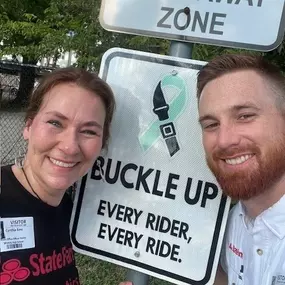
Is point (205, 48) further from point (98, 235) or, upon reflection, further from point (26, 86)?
point (26, 86)

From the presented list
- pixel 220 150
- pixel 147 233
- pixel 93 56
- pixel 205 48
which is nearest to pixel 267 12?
pixel 220 150

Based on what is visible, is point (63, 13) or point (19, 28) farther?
point (19, 28)

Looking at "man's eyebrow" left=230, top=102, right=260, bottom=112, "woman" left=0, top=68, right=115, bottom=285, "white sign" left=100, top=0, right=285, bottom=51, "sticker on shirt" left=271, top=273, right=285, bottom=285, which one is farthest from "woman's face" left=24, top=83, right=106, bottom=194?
"sticker on shirt" left=271, top=273, right=285, bottom=285

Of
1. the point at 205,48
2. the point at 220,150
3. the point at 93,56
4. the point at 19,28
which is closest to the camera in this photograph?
the point at 220,150

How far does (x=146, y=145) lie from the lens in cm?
190

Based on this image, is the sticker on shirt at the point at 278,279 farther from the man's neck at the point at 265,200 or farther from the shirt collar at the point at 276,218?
the man's neck at the point at 265,200

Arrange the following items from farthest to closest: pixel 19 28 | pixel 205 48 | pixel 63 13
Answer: pixel 19 28
pixel 63 13
pixel 205 48

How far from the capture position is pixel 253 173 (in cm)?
172

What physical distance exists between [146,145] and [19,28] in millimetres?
4732

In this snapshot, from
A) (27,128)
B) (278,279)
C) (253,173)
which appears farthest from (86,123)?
(278,279)

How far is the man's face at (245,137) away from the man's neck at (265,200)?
0.09 ft

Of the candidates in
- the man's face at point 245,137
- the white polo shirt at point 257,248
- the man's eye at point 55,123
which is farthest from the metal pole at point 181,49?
the white polo shirt at point 257,248

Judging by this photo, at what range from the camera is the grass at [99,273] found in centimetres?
416

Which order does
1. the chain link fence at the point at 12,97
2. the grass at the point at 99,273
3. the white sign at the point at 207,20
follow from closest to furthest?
1. the white sign at the point at 207,20
2. the grass at the point at 99,273
3. the chain link fence at the point at 12,97
